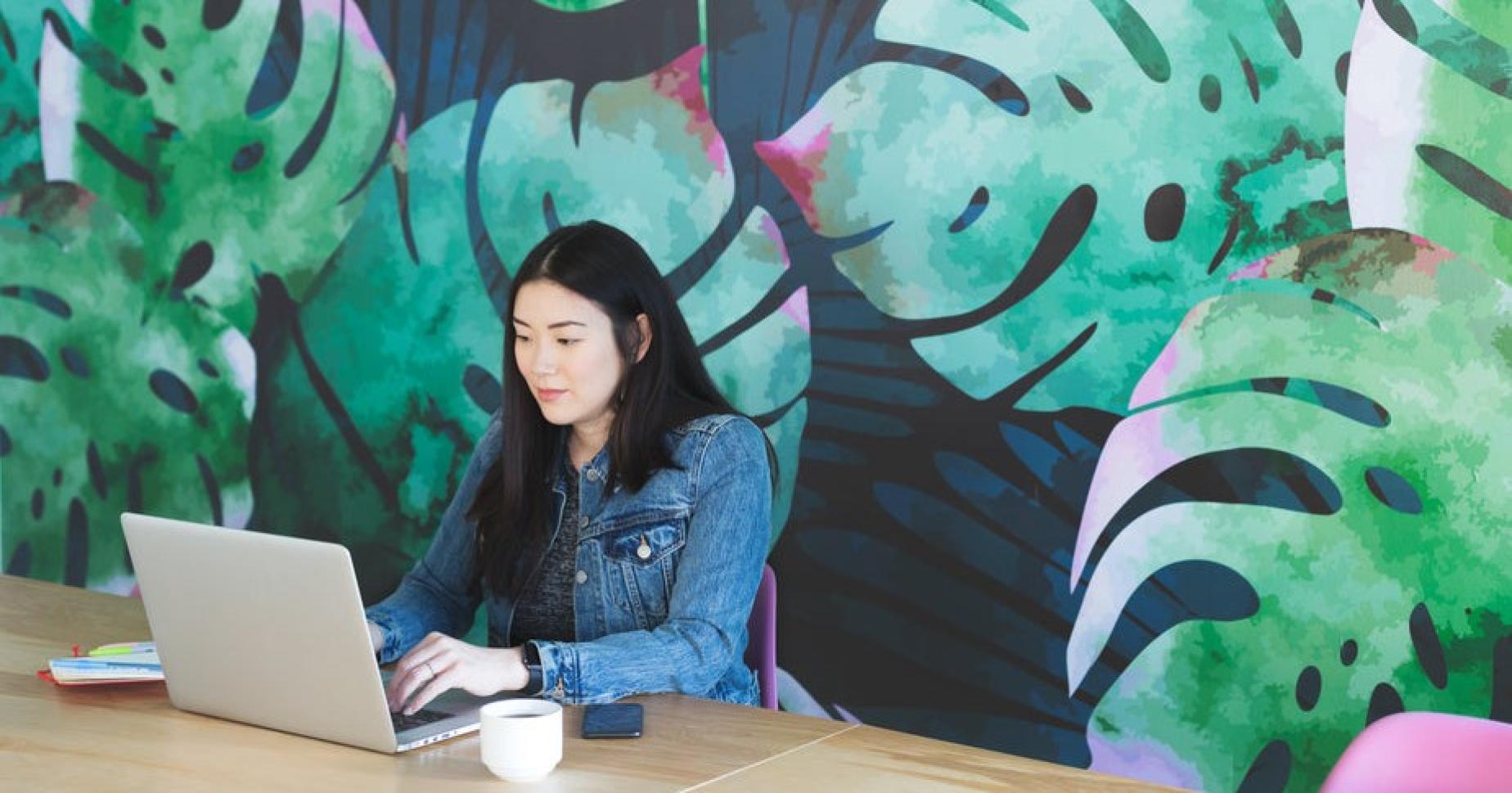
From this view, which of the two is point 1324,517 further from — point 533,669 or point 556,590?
point 533,669

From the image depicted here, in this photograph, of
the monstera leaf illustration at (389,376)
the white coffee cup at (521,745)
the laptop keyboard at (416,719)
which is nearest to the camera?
the white coffee cup at (521,745)

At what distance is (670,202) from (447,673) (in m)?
1.53

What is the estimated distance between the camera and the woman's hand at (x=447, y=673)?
1.90 metres

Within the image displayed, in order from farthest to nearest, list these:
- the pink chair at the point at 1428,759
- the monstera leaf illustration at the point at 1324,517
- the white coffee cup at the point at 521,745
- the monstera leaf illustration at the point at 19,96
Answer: the monstera leaf illustration at the point at 19,96 < the monstera leaf illustration at the point at 1324,517 < the pink chair at the point at 1428,759 < the white coffee cup at the point at 521,745

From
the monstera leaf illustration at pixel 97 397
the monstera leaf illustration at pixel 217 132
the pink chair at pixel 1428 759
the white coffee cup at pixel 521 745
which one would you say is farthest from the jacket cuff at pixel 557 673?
the monstera leaf illustration at pixel 97 397

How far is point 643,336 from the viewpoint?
2.43 m

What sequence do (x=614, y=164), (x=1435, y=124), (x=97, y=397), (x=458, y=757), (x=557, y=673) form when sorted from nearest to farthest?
1. (x=458, y=757)
2. (x=557, y=673)
3. (x=1435, y=124)
4. (x=614, y=164)
5. (x=97, y=397)

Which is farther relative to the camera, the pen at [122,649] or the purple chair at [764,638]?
the purple chair at [764,638]

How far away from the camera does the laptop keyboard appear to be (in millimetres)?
1860

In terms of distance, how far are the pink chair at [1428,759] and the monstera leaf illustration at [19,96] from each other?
3.47 metres

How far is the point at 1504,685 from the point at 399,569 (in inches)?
89.7

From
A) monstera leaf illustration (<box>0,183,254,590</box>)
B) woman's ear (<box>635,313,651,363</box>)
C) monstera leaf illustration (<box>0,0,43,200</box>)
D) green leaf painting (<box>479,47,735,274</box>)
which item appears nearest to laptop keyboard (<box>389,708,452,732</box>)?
woman's ear (<box>635,313,651,363</box>)

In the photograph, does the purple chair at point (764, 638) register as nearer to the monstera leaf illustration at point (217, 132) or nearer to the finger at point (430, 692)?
the finger at point (430, 692)

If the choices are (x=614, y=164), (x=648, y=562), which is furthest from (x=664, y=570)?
(x=614, y=164)
